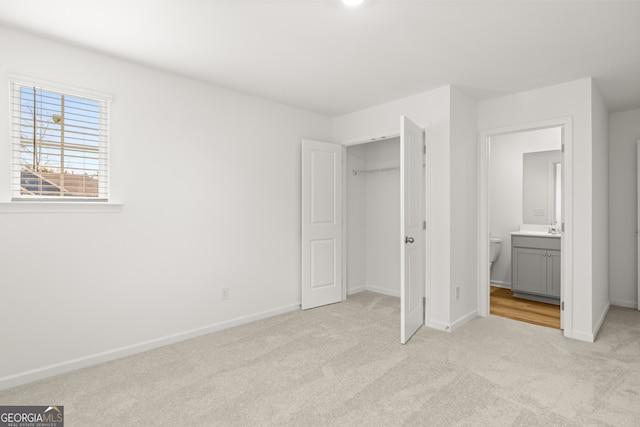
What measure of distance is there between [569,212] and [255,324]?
3232 millimetres

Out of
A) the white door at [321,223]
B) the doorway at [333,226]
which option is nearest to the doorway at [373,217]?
the doorway at [333,226]

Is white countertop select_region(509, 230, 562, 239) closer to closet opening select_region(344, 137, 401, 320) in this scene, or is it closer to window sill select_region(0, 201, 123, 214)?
closet opening select_region(344, 137, 401, 320)

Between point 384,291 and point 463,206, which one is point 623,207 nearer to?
point 463,206

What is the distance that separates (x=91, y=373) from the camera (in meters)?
2.59

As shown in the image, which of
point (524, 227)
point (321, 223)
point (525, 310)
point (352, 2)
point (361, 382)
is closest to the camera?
point (352, 2)

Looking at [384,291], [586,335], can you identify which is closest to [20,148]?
[384,291]

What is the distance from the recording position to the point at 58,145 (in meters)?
2.62

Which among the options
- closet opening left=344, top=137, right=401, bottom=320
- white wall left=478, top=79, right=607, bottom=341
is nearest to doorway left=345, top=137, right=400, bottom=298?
closet opening left=344, top=137, right=401, bottom=320

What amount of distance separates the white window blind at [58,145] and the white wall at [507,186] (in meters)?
4.94

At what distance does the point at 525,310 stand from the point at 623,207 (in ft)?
5.74

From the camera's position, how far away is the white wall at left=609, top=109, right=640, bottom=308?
14.0 feet

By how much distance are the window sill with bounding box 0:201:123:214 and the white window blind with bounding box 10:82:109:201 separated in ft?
0.20

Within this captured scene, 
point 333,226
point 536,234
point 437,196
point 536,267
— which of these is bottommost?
point 536,267

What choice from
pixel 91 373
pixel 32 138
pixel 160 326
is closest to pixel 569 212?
pixel 160 326
